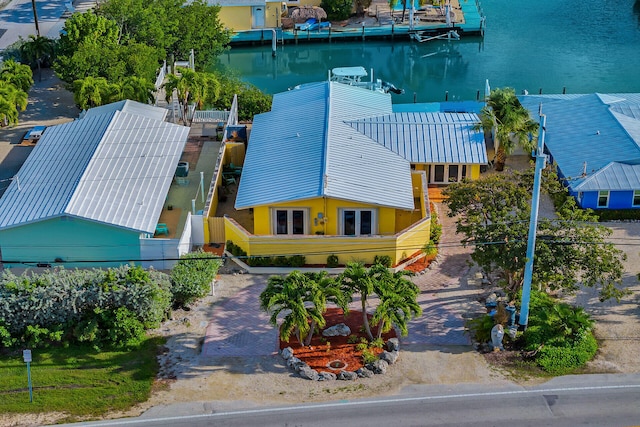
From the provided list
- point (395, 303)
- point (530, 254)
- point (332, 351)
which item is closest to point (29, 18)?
point (332, 351)

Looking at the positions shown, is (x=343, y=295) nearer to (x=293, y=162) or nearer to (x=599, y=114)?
(x=293, y=162)

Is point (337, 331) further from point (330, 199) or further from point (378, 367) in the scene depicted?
point (330, 199)

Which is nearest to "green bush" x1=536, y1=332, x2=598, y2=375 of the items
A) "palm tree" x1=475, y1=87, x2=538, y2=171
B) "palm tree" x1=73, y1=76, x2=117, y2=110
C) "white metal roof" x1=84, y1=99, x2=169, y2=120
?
"palm tree" x1=475, y1=87, x2=538, y2=171

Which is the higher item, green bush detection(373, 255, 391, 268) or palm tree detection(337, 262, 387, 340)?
palm tree detection(337, 262, 387, 340)

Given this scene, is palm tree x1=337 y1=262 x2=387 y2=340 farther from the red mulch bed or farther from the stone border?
the stone border

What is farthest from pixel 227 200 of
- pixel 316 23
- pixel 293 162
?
pixel 316 23

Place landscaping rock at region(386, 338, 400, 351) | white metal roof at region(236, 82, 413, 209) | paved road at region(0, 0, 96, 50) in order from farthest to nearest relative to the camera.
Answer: paved road at region(0, 0, 96, 50) < white metal roof at region(236, 82, 413, 209) < landscaping rock at region(386, 338, 400, 351)
